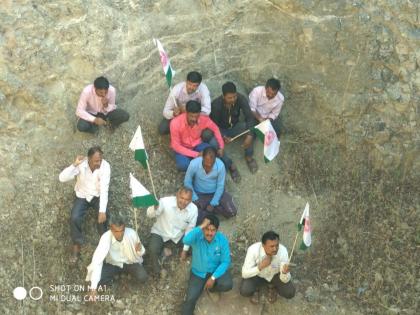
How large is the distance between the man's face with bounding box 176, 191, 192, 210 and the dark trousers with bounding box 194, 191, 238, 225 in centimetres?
60

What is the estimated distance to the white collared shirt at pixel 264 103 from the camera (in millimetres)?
10375

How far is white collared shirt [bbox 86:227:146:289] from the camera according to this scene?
8.77 m

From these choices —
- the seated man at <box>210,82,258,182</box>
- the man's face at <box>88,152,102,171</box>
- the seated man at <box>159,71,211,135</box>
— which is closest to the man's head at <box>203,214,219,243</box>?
the man's face at <box>88,152,102,171</box>

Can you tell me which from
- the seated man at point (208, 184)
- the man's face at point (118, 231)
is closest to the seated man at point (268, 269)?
the seated man at point (208, 184)

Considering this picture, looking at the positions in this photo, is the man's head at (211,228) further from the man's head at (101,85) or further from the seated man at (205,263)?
the man's head at (101,85)

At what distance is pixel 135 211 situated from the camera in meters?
9.38

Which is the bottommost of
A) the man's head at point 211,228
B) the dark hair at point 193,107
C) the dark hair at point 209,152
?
the man's head at point 211,228

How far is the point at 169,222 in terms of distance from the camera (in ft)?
30.2

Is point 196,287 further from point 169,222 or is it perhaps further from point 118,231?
point 118,231

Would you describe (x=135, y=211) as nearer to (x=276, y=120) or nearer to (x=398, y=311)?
(x=276, y=120)

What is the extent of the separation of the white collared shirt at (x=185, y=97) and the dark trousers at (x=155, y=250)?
5.71ft

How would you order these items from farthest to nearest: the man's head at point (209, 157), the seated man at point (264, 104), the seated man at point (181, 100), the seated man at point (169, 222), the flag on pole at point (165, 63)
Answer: the seated man at point (264, 104)
the seated man at point (181, 100)
the flag on pole at point (165, 63)
the man's head at point (209, 157)
the seated man at point (169, 222)

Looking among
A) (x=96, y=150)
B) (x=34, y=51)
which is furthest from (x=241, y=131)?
(x=34, y=51)

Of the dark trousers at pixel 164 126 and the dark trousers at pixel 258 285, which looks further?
the dark trousers at pixel 164 126
